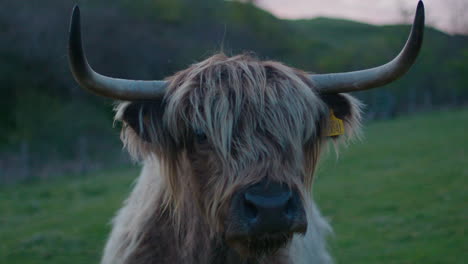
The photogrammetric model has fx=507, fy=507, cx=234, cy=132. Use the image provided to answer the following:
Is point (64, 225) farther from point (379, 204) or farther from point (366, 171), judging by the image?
point (366, 171)

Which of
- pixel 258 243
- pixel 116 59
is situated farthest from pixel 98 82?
pixel 116 59

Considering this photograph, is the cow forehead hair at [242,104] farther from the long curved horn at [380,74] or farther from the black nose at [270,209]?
the black nose at [270,209]

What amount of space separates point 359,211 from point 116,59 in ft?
68.1

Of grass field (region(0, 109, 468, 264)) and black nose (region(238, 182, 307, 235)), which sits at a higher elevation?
black nose (region(238, 182, 307, 235))

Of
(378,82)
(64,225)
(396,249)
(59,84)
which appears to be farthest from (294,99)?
(59,84)

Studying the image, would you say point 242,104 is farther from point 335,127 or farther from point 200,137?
point 335,127

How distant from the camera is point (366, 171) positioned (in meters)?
13.8

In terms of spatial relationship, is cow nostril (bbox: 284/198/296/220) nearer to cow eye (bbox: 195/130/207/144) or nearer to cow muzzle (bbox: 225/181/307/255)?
cow muzzle (bbox: 225/181/307/255)

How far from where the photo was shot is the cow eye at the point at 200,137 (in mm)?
3085

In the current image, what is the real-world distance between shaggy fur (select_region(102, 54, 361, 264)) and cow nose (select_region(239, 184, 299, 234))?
8 cm

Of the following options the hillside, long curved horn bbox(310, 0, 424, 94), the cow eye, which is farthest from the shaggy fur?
the hillside

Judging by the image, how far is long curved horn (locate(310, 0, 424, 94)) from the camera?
2.74 m

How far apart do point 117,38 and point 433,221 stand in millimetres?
23548

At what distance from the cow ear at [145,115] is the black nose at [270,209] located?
0.76 m
